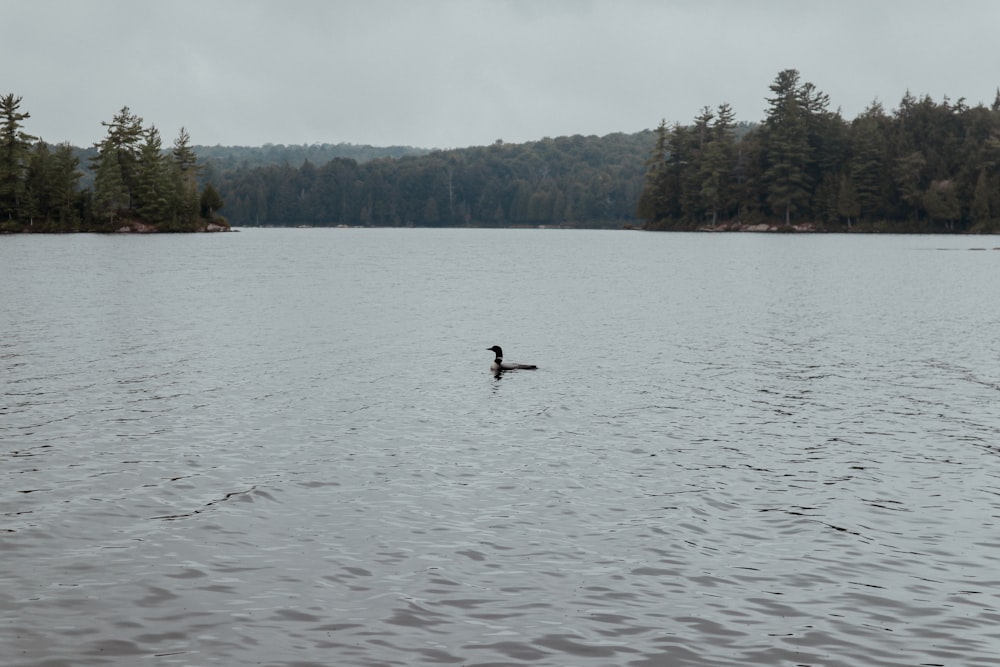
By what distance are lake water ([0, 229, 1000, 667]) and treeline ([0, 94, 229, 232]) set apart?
435 feet

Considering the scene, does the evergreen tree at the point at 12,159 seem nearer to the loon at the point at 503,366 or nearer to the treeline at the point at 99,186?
the treeline at the point at 99,186

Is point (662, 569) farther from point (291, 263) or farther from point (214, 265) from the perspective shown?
point (291, 263)

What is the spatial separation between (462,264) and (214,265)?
29.9m

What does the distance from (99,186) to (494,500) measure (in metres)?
161

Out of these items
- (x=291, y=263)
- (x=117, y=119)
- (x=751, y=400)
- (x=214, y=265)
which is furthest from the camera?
(x=117, y=119)

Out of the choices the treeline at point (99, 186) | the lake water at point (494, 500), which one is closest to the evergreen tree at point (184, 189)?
the treeline at point (99, 186)

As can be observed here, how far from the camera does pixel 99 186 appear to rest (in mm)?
159000

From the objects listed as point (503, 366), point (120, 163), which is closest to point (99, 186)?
point (120, 163)

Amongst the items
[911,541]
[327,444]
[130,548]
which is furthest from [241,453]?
[911,541]

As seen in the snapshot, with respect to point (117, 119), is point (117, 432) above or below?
below

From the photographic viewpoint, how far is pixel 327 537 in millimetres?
14812

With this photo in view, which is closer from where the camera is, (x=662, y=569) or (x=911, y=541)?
(x=662, y=569)

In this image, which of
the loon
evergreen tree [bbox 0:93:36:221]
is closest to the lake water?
the loon

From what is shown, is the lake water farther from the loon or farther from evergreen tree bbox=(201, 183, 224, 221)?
evergreen tree bbox=(201, 183, 224, 221)
